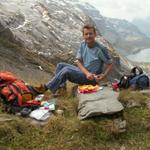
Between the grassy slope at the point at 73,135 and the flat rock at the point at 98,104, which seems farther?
the flat rock at the point at 98,104

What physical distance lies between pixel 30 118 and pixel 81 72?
274 centimetres

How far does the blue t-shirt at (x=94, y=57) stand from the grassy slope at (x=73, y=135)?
112 inches

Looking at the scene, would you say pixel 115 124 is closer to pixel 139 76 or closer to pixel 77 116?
pixel 77 116

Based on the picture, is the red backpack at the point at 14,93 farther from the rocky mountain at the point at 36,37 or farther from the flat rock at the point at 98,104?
the rocky mountain at the point at 36,37

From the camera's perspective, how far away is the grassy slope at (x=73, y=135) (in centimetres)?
960

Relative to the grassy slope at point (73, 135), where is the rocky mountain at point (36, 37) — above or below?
below

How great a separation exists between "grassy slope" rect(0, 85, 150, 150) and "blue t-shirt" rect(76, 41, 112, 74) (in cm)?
284

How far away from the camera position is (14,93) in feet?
36.7

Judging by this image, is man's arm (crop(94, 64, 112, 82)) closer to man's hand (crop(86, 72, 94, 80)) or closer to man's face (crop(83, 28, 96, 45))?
man's hand (crop(86, 72, 94, 80))

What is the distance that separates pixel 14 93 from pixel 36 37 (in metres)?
36.8

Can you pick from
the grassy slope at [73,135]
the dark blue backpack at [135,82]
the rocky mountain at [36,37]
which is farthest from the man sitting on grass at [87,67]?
the rocky mountain at [36,37]

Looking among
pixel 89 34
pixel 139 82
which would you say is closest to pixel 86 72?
pixel 89 34

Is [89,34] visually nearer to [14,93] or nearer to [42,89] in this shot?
[42,89]

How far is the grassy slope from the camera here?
378 inches
